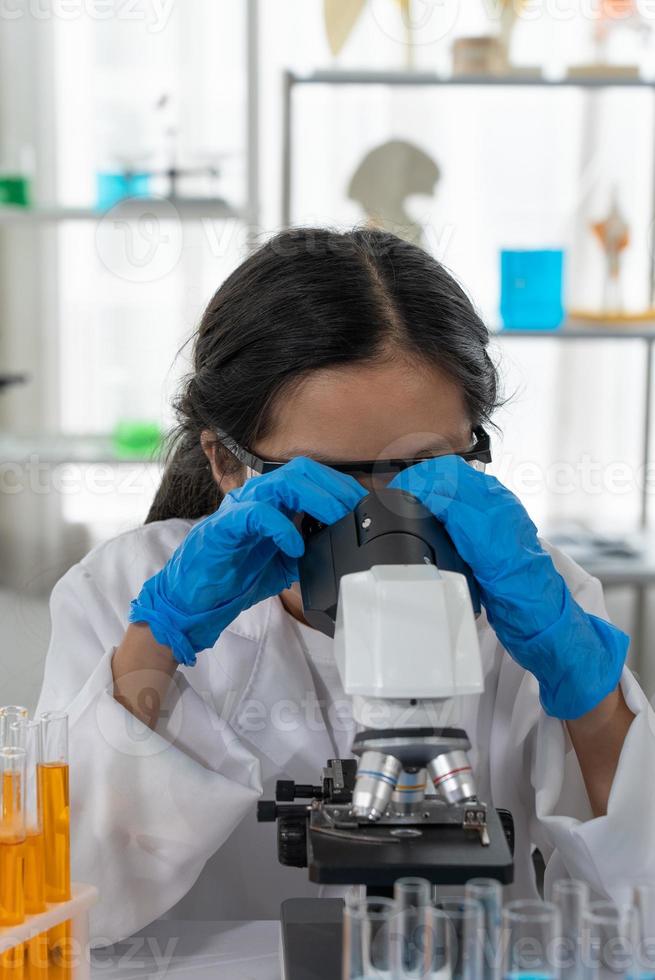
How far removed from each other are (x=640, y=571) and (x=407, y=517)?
6.39ft

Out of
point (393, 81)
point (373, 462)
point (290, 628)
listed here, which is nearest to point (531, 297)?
point (393, 81)

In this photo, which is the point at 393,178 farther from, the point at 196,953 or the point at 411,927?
the point at 411,927

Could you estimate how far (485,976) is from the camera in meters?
0.65

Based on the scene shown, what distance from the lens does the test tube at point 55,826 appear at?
2.55ft

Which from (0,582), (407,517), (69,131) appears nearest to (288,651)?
(407,517)

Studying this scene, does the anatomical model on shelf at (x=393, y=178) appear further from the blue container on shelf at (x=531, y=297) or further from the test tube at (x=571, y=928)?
the test tube at (x=571, y=928)

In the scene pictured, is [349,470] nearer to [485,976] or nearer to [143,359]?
[485,976]

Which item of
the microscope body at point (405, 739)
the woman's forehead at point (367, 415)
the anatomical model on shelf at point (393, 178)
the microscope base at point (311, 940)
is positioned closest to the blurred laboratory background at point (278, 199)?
the anatomical model on shelf at point (393, 178)

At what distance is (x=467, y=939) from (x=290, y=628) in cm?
60

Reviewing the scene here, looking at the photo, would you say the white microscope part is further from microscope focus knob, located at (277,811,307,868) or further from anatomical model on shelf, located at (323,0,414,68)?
anatomical model on shelf, located at (323,0,414,68)

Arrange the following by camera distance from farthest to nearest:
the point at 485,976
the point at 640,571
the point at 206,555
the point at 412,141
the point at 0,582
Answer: the point at 412,141
the point at 0,582
the point at 640,571
the point at 206,555
the point at 485,976

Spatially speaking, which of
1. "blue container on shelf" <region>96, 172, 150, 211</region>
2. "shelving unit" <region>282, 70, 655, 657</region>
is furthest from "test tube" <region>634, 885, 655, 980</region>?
"blue container on shelf" <region>96, 172, 150, 211</region>

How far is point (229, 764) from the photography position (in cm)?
107

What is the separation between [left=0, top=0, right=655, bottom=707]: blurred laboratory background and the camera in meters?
3.11
